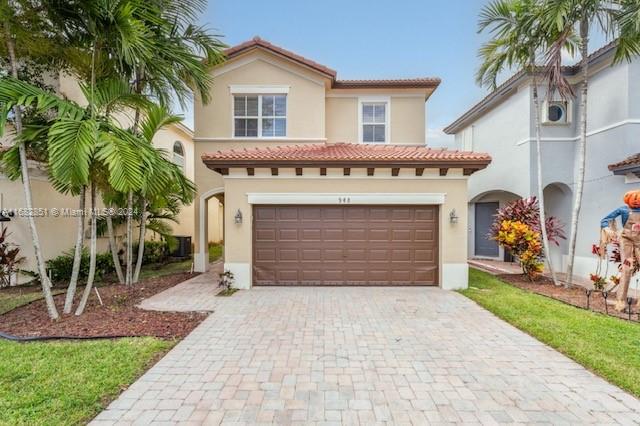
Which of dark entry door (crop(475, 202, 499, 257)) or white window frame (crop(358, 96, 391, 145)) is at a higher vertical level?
white window frame (crop(358, 96, 391, 145))

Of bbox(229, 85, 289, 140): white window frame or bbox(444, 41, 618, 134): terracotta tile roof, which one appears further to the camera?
bbox(229, 85, 289, 140): white window frame

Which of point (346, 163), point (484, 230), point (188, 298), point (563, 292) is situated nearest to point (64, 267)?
point (188, 298)

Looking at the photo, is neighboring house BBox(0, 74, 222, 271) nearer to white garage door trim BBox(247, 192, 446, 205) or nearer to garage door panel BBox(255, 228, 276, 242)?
white garage door trim BBox(247, 192, 446, 205)

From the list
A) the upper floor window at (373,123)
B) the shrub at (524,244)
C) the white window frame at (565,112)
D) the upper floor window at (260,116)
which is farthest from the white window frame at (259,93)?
the white window frame at (565,112)

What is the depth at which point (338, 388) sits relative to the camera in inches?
179

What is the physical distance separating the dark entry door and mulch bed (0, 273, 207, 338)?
1562cm

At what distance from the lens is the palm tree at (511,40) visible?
33.0 feet

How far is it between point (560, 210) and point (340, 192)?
10.2 m

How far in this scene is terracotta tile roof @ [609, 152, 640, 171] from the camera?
32.9ft

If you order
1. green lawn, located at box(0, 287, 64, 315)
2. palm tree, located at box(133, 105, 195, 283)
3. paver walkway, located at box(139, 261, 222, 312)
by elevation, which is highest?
palm tree, located at box(133, 105, 195, 283)

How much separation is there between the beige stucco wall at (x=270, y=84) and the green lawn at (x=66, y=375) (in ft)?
32.9

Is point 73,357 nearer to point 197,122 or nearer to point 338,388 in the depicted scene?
point 338,388

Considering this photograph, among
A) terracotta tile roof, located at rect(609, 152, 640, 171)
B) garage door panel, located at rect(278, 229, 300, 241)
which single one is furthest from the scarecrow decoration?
garage door panel, located at rect(278, 229, 300, 241)

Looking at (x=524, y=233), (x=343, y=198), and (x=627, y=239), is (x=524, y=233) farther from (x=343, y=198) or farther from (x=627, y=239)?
(x=343, y=198)
